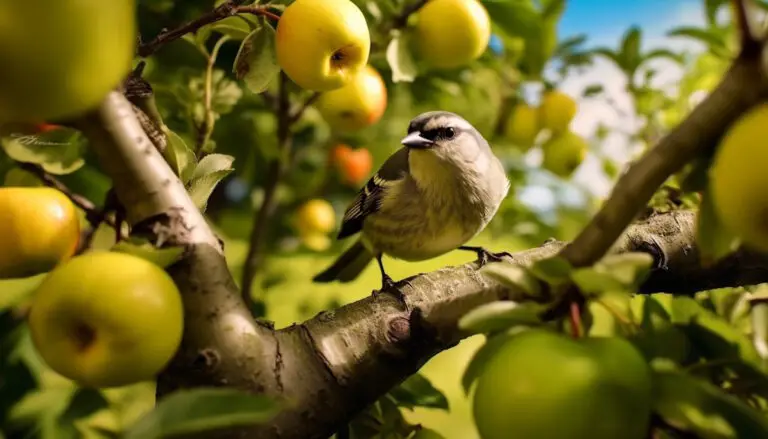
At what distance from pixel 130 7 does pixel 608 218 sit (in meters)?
0.24

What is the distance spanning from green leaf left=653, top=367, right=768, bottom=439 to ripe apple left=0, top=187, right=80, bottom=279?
38 cm

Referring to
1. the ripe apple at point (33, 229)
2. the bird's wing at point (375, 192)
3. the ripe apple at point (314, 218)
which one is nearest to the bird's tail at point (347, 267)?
the bird's wing at point (375, 192)

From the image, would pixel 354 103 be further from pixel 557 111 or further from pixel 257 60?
pixel 557 111

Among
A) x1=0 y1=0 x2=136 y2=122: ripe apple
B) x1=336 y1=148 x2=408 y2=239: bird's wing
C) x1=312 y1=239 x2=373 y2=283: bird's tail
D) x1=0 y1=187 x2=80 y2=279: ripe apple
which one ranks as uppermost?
x1=0 y1=0 x2=136 y2=122: ripe apple

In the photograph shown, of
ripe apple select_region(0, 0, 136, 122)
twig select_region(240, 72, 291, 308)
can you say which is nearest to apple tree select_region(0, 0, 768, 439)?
ripe apple select_region(0, 0, 136, 122)

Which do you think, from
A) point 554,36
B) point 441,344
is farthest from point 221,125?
point 441,344

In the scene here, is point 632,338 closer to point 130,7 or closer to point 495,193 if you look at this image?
point 130,7

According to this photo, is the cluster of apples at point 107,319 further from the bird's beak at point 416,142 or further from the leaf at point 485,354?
the bird's beak at point 416,142

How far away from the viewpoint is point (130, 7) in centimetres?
25

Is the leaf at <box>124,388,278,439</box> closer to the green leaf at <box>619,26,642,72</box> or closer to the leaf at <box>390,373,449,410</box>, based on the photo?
the leaf at <box>390,373,449,410</box>

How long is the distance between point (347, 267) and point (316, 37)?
1.84 ft

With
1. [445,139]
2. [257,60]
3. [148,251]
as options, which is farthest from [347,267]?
[148,251]

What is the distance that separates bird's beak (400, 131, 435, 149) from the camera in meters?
0.77

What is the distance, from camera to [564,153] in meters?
0.93
